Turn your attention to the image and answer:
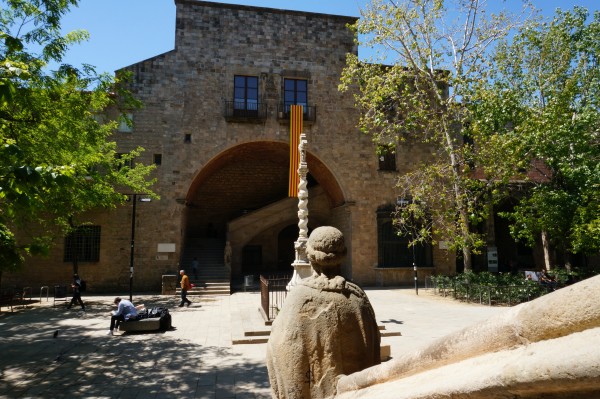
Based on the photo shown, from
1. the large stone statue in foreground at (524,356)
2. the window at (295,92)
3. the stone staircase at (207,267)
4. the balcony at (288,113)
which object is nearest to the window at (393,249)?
the balcony at (288,113)

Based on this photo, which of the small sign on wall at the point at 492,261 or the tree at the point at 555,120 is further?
the small sign on wall at the point at 492,261

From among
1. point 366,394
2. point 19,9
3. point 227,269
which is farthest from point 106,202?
point 366,394

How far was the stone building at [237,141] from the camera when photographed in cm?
1859

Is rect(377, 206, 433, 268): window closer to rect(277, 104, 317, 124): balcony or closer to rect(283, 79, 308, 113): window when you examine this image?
rect(277, 104, 317, 124): balcony

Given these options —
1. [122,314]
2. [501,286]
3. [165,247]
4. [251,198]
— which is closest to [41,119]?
[122,314]

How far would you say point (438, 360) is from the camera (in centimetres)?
163

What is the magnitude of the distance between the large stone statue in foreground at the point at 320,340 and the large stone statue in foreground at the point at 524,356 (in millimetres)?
576

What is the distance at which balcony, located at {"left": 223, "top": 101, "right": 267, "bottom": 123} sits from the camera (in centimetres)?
1995

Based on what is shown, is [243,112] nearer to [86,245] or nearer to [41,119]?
[86,245]

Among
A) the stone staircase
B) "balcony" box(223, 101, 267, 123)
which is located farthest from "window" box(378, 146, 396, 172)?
the stone staircase

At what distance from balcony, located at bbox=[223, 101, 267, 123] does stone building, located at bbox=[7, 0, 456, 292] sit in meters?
0.06

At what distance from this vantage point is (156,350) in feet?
27.8

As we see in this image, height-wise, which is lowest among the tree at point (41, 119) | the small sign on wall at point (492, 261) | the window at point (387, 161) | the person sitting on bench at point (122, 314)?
the person sitting on bench at point (122, 314)

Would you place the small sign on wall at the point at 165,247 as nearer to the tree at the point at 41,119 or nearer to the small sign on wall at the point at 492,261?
the tree at the point at 41,119
